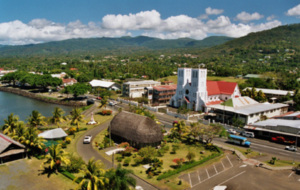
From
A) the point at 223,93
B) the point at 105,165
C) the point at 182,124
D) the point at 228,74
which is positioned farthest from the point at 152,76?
the point at 105,165

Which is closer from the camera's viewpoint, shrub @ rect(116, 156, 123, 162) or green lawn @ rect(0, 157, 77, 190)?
green lawn @ rect(0, 157, 77, 190)

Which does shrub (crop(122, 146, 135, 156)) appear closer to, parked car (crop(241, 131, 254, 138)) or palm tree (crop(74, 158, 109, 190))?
palm tree (crop(74, 158, 109, 190))

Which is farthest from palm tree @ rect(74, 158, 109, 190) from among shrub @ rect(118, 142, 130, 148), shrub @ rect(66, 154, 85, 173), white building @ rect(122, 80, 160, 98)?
white building @ rect(122, 80, 160, 98)

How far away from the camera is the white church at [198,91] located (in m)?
69.7

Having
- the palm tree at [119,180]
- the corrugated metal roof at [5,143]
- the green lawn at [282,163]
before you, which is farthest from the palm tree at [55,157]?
the green lawn at [282,163]

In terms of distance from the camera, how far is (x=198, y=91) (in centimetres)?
6956

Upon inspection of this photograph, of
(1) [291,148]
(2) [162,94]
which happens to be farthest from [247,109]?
(2) [162,94]

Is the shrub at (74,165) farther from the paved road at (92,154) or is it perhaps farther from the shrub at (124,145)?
the shrub at (124,145)

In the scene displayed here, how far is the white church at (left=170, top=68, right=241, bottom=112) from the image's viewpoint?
229 feet

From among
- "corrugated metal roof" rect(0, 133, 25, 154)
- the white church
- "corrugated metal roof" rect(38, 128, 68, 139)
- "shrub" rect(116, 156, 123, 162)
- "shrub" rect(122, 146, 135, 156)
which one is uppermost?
the white church

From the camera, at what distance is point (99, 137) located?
47000 mm

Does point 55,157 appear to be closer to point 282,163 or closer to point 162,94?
point 282,163

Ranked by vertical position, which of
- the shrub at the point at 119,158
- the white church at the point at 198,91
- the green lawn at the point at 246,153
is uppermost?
the white church at the point at 198,91

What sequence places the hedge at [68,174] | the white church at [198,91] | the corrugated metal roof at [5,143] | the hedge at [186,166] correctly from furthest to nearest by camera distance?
the white church at [198,91]
the corrugated metal roof at [5,143]
the hedge at [186,166]
the hedge at [68,174]
